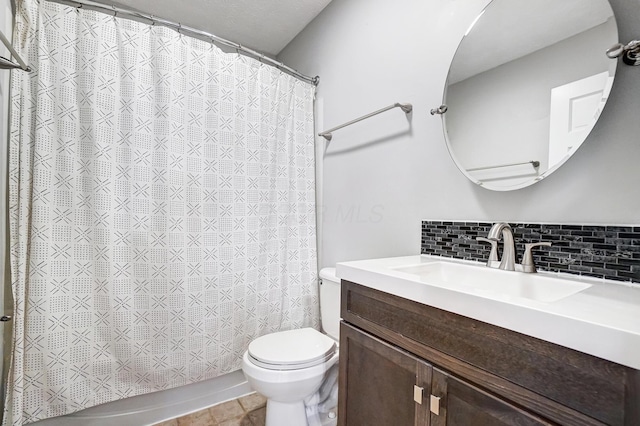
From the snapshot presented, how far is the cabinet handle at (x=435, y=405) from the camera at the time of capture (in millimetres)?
697

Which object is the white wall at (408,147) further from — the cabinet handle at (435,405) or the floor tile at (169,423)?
the floor tile at (169,423)

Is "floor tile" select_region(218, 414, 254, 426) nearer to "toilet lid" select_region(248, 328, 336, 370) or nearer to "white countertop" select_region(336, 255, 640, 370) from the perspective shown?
"toilet lid" select_region(248, 328, 336, 370)

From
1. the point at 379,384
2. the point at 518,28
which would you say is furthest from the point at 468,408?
the point at 518,28

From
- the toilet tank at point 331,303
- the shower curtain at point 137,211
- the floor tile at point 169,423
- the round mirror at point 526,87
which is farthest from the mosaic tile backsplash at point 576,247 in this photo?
the floor tile at point 169,423

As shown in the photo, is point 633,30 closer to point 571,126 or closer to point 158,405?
point 571,126

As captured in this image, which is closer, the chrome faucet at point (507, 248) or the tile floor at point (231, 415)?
the chrome faucet at point (507, 248)

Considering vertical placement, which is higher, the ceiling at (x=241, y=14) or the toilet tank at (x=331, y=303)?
the ceiling at (x=241, y=14)

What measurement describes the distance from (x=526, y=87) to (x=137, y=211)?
1.72m

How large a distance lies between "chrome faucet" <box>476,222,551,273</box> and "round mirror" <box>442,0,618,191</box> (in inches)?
7.0

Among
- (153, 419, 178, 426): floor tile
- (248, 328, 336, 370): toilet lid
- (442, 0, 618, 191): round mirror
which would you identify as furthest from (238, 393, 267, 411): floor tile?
(442, 0, 618, 191): round mirror

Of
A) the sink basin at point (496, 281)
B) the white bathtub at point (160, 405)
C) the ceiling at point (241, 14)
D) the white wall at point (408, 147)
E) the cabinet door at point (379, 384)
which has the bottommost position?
the white bathtub at point (160, 405)

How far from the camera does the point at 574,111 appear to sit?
88 centimetres

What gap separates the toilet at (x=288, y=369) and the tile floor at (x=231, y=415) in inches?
10.9

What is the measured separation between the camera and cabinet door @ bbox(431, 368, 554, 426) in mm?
572
